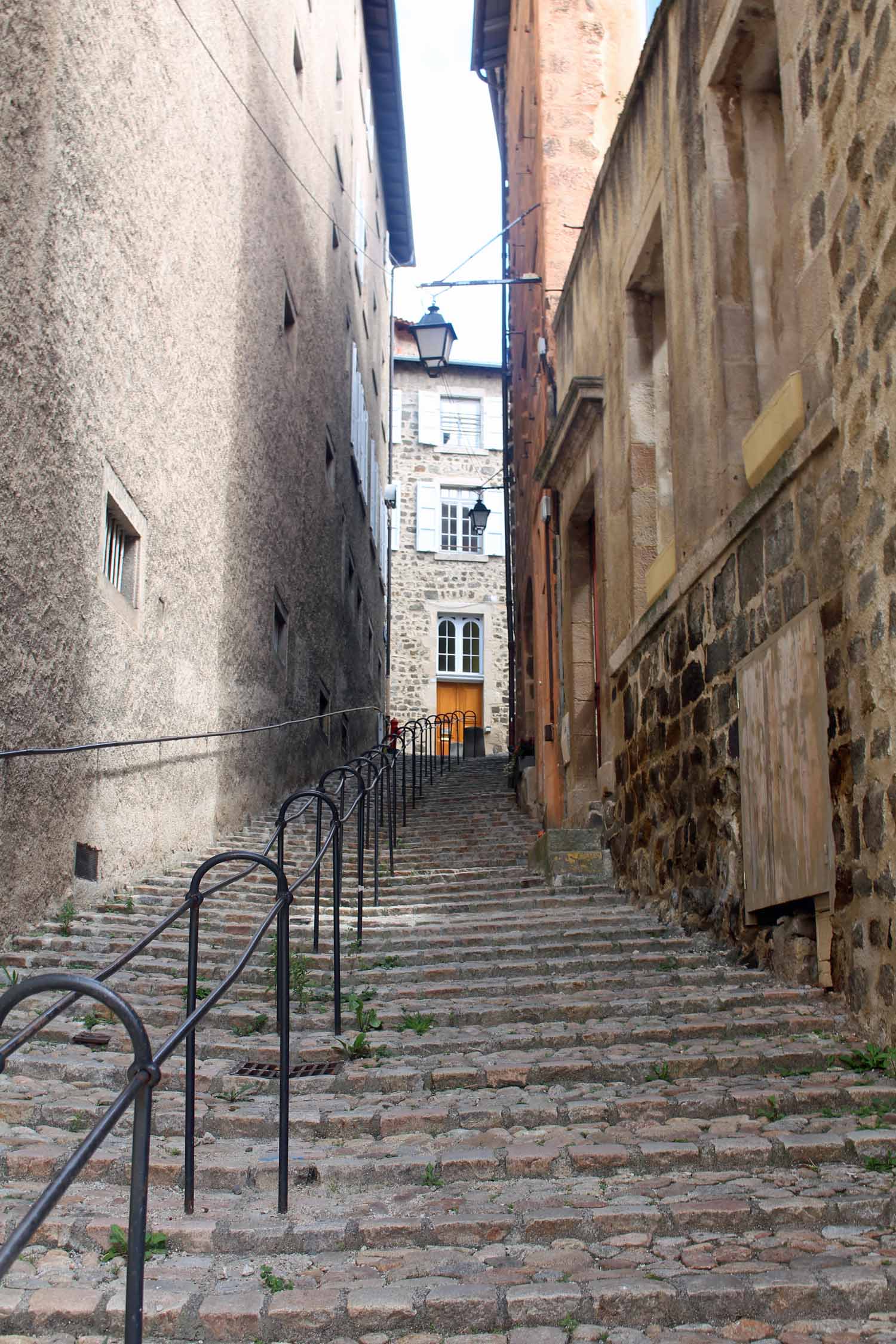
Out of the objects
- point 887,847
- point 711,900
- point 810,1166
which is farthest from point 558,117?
point 810,1166

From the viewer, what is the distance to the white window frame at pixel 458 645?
26.9 m

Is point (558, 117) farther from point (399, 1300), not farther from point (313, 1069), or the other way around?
point (399, 1300)

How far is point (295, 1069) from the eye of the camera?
14.5ft

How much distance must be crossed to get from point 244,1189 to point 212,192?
315 inches

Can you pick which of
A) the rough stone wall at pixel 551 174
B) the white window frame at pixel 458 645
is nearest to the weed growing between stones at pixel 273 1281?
the rough stone wall at pixel 551 174

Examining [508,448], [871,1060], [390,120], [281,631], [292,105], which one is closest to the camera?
[871,1060]

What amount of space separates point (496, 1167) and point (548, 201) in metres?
10.0

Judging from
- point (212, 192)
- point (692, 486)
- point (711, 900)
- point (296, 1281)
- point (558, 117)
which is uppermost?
point (558, 117)

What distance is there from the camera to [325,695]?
1520cm

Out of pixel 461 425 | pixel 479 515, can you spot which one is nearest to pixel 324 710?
pixel 479 515

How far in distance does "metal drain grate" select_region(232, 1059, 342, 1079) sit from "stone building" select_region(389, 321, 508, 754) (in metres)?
21.8

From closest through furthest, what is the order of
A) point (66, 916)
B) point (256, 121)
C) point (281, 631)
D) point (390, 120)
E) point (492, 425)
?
point (66, 916)
point (256, 121)
point (281, 631)
point (390, 120)
point (492, 425)

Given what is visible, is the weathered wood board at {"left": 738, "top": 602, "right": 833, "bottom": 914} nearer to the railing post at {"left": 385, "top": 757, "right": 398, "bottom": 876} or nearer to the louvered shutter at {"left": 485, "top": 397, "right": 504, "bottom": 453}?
the railing post at {"left": 385, "top": 757, "right": 398, "bottom": 876}

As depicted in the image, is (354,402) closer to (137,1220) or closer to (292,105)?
(292,105)
